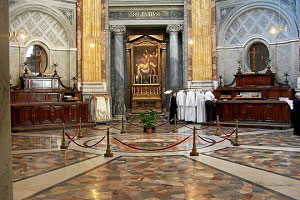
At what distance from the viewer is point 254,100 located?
Answer: 53.0ft

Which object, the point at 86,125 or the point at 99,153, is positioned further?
the point at 86,125

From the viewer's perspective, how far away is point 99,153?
8.95m

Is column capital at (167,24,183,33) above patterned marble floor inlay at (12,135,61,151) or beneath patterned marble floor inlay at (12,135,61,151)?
above

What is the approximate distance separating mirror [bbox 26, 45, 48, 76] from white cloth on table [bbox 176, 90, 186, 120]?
698 cm

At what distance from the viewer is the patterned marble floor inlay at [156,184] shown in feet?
17.0

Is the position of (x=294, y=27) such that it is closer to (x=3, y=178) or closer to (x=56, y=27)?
(x=56, y=27)

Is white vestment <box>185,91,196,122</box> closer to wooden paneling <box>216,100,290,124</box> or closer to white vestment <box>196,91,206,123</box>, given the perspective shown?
white vestment <box>196,91,206,123</box>

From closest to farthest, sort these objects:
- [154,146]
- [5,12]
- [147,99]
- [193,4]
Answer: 1. [5,12]
2. [154,146]
3. [193,4]
4. [147,99]

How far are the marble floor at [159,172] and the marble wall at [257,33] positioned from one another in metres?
7.66

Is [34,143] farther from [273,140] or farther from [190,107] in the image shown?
[190,107]

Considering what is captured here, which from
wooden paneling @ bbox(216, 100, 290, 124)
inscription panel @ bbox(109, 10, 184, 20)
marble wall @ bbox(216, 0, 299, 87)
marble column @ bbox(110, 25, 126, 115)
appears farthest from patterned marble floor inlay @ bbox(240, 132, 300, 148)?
inscription panel @ bbox(109, 10, 184, 20)

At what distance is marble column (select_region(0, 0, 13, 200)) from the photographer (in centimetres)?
229

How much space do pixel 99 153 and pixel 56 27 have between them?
11516 millimetres

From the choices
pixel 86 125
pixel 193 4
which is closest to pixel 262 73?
pixel 193 4
